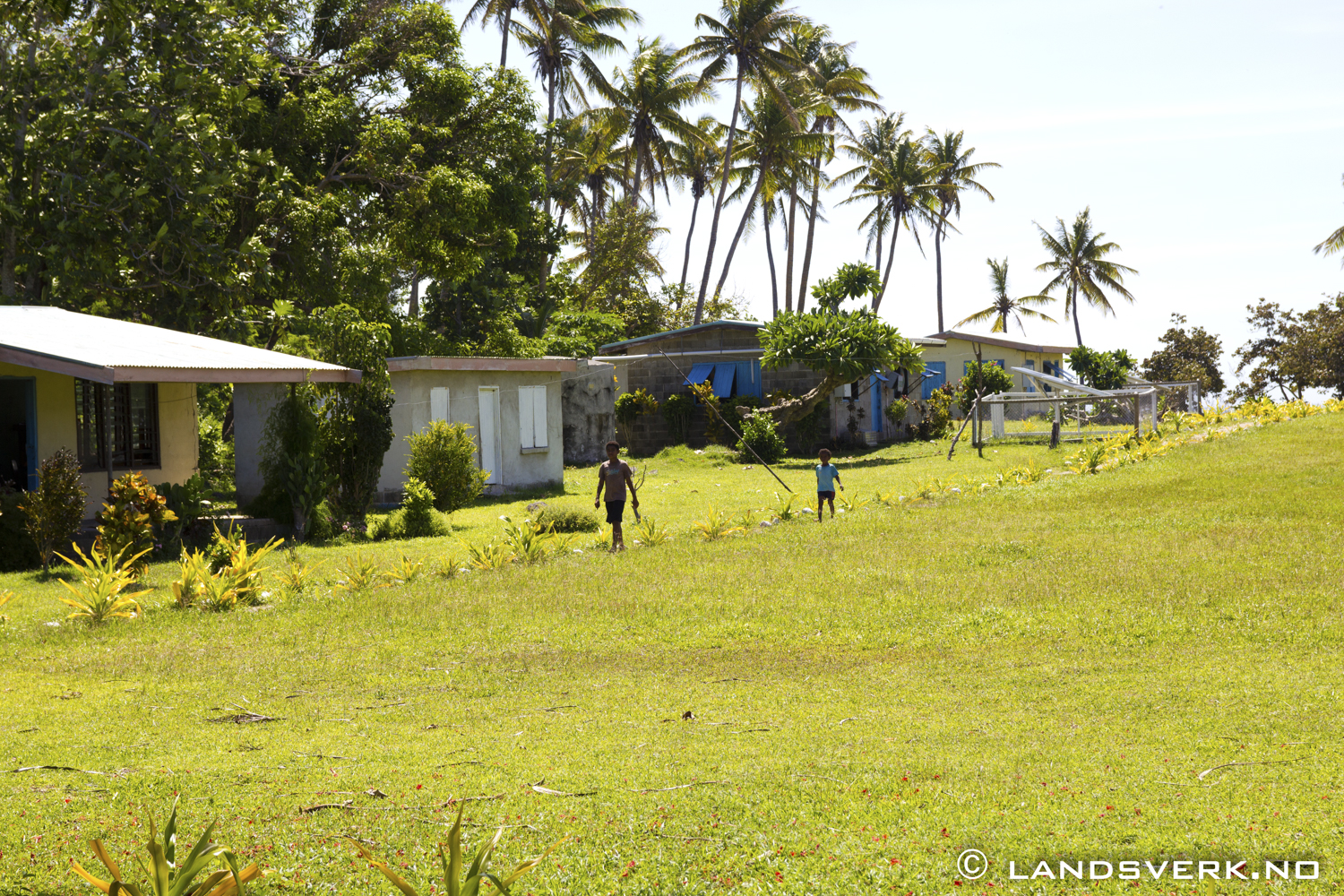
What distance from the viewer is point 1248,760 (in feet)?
18.7

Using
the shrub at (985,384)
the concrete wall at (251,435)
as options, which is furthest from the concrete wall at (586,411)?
the shrub at (985,384)

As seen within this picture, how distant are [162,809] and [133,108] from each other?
62.9ft

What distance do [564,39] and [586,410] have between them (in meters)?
15.2

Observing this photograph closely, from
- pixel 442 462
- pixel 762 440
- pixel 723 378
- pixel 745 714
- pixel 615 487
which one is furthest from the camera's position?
pixel 723 378

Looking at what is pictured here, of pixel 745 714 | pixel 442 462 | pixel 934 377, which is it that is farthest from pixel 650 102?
pixel 745 714

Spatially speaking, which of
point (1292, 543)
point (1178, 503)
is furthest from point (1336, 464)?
point (1292, 543)

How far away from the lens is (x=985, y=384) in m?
39.9

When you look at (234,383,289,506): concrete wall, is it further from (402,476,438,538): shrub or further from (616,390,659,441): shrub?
(616,390,659,441): shrub

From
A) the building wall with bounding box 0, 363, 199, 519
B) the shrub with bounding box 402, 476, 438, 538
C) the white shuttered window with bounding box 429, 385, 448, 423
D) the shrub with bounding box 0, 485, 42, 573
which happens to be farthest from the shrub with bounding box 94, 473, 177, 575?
the white shuttered window with bounding box 429, 385, 448, 423

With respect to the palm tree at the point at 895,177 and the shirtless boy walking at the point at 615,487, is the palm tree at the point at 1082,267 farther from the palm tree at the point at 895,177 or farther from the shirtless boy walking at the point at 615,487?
the shirtless boy walking at the point at 615,487

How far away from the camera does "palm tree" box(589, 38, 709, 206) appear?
4078cm

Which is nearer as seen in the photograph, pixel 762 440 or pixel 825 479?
pixel 825 479

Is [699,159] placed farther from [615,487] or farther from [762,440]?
[615,487]

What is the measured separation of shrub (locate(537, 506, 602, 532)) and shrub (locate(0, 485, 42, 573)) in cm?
663
